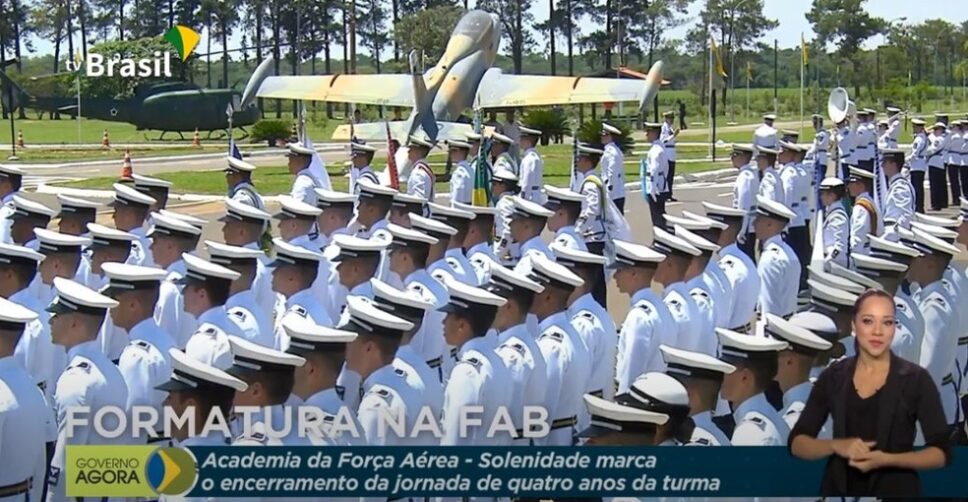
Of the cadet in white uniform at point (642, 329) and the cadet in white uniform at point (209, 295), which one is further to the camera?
the cadet in white uniform at point (642, 329)

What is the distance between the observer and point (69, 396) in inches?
205

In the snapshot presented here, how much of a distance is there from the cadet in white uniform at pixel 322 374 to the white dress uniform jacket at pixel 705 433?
1.24m

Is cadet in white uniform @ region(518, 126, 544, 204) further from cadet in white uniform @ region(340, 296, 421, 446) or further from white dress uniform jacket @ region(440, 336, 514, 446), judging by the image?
cadet in white uniform @ region(340, 296, 421, 446)

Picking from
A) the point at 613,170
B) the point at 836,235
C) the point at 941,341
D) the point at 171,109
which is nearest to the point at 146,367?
the point at 941,341

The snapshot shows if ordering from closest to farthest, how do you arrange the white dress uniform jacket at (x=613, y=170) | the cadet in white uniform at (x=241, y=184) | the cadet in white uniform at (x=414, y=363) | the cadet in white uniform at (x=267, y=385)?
the cadet in white uniform at (x=267, y=385) → the cadet in white uniform at (x=414, y=363) → the cadet in white uniform at (x=241, y=184) → the white dress uniform jacket at (x=613, y=170)

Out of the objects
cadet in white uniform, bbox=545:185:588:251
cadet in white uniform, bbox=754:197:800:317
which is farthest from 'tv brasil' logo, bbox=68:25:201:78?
cadet in white uniform, bbox=754:197:800:317

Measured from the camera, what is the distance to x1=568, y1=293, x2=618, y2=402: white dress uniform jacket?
6488 mm

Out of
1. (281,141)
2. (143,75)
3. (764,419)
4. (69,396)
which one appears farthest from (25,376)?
(143,75)

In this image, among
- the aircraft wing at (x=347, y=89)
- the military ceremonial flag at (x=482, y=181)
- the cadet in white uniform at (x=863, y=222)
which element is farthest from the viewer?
the aircraft wing at (x=347, y=89)

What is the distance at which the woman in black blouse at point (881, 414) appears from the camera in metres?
4.04

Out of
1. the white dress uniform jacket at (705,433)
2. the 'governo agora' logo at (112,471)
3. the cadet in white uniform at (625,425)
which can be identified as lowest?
the 'governo agora' logo at (112,471)

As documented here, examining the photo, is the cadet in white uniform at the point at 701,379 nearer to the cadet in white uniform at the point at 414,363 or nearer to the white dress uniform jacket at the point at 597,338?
the cadet in white uniform at the point at 414,363

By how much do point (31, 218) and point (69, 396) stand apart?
4.00m

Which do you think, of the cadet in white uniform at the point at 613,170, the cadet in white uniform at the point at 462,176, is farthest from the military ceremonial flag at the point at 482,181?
the cadet in white uniform at the point at 613,170
